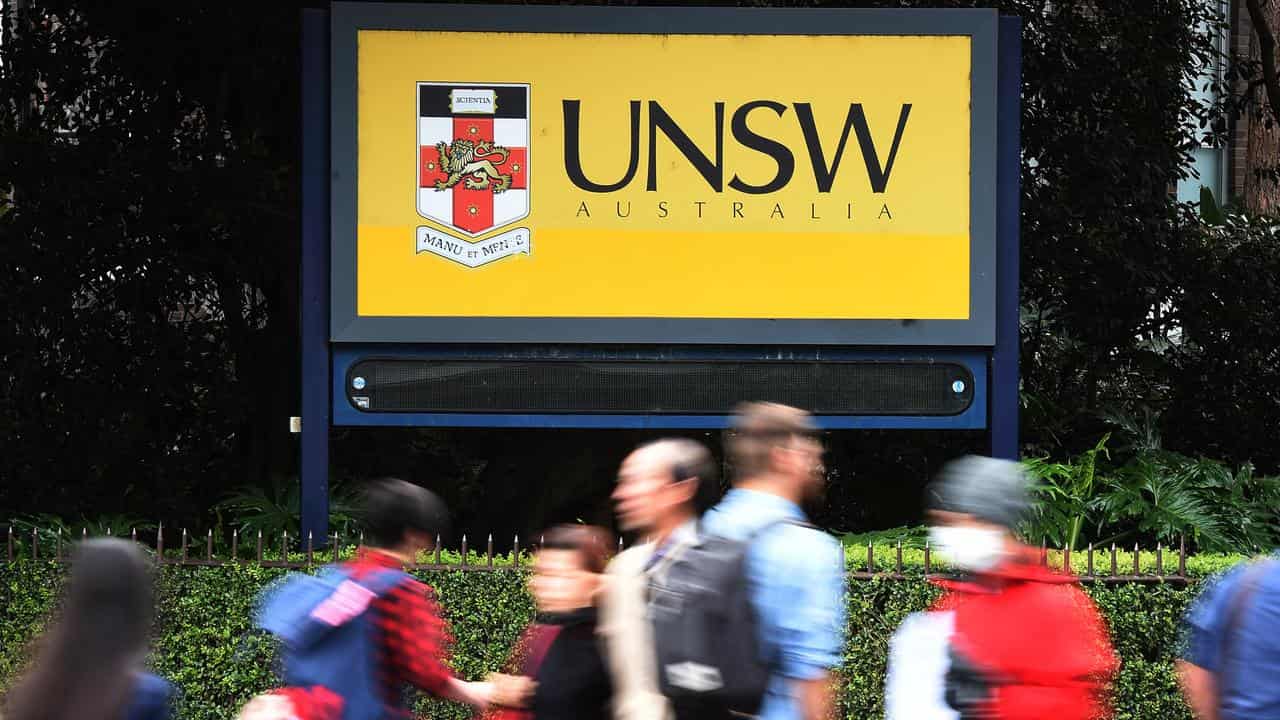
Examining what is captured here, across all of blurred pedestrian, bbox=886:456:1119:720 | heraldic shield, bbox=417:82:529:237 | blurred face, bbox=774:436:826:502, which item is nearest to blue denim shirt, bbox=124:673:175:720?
blurred face, bbox=774:436:826:502

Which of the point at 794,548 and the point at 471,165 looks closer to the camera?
the point at 794,548

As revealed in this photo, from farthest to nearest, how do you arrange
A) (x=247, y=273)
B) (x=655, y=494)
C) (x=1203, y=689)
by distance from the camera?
(x=247, y=273) < (x=655, y=494) < (x=1203, y=689)

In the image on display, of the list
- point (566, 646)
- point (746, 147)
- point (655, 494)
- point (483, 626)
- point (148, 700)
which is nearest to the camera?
point (148, 700)

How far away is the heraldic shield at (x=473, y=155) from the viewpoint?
26.0 feet

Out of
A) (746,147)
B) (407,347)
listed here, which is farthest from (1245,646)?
(407,347)

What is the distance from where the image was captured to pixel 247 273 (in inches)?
456

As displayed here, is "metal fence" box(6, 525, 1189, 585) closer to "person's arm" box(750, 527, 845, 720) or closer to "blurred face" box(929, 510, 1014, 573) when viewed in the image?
"person's arm" box(750, 527, 845, 720)

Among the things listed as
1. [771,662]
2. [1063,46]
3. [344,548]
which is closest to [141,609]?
[771,662]

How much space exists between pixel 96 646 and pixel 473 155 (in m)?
5.53

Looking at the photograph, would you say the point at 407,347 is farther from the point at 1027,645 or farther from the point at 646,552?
the point at 1027,645

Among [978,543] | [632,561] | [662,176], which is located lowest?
[632,561]

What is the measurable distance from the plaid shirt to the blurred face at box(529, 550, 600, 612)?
0.34 m

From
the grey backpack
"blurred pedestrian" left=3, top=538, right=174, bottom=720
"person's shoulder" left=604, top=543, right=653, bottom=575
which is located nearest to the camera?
"blurred pedestrian" left=3, top=538, right=174, bottom=720

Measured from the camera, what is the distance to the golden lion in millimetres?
7906
